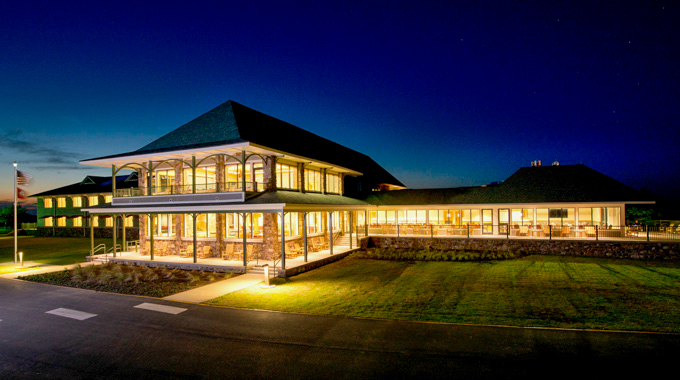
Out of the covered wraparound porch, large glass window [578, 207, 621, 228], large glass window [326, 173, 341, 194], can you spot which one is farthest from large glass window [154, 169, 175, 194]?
large glass window [578, 207, 621, 228]

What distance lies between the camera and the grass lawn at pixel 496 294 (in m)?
9.89

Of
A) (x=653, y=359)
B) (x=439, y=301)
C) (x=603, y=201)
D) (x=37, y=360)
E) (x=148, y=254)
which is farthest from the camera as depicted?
(x=603, y=201)

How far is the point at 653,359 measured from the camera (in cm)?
716

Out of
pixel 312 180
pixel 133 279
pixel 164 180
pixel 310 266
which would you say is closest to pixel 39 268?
pixel 164 180

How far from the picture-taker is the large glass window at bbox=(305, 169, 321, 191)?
23.8m

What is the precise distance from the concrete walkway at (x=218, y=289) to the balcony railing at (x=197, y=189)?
538cm

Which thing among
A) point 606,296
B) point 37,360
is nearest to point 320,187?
point 606,296

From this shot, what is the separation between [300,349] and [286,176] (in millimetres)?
14333

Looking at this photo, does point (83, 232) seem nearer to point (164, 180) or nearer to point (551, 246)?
point (164, 180)

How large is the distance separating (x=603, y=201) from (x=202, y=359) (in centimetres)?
2705

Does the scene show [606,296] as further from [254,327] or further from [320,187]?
[320,187]

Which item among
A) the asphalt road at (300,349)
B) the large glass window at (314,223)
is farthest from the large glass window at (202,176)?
the asphalt road at (300,349)

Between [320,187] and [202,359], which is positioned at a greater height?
[320,187]

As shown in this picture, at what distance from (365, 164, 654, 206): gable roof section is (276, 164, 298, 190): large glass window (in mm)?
10449
